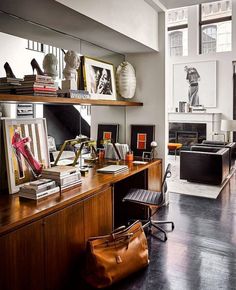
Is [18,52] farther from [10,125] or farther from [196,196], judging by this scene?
[196,196]

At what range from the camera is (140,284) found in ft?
7.78

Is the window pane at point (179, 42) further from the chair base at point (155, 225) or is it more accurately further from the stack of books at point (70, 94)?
the stack of books at point (70, 94)

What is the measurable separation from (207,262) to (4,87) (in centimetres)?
227

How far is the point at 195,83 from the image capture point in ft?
30.5

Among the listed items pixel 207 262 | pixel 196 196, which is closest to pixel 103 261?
pixel 207 262

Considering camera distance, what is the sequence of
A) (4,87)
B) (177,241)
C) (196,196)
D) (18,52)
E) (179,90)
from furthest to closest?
(179,90) < (196,196) < (177,241) < (18,52) < (4,87)

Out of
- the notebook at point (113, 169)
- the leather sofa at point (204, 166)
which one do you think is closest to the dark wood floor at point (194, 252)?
the notebook at point (113, 169)

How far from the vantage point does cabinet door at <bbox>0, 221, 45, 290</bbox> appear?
170 cm

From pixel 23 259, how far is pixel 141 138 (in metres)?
2.60

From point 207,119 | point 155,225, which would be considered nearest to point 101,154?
point 155,225

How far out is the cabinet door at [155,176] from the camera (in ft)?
12.1

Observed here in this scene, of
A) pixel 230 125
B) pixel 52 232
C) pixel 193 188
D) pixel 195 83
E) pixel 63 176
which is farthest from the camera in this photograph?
pixel 195 83

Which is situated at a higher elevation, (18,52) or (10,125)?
(18,52)

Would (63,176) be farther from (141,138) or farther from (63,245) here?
(141,138)
